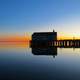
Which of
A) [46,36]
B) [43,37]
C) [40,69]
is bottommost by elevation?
[40,69]

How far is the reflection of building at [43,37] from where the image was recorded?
68.6 m

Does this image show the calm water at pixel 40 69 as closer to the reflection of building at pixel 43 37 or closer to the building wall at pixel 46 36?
the reflection of building at pixel 43 37

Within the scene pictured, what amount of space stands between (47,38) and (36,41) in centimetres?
361

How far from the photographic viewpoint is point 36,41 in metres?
69.1

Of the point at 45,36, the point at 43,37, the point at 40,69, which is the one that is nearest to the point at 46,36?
the point at 45,36

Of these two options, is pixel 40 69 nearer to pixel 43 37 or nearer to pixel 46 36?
pixel 43 37

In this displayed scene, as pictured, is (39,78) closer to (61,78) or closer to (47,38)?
(61,78)

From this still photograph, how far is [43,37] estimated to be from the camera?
231ft

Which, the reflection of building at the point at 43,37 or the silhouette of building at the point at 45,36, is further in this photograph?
the silhouette of building at the point at 45,36

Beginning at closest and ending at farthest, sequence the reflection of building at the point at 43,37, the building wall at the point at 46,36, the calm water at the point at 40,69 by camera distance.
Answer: the calm water at the point at 40,69, the reflection of building at the point at 43,37, the building wall at the point at 46,36

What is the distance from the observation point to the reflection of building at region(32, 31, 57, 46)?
68.6 m

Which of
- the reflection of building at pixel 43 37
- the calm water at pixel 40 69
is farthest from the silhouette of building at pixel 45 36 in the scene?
the calm water at pixel 40 69

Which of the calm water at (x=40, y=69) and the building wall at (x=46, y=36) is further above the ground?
the building wall at (x=46, y=36)

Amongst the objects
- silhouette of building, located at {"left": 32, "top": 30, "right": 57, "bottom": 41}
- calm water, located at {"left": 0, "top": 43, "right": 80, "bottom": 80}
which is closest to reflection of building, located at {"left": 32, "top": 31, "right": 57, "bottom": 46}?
silhouette of building, located at {"left": 32, "top": 30, "right": 57, "bottom": 41}
